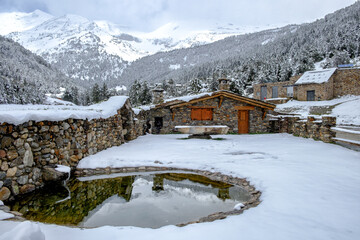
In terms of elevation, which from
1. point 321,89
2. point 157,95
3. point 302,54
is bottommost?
point 157,95

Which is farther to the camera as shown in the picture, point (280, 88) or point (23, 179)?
point (280, 88)

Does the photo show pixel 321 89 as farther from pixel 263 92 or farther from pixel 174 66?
pixel 174 66

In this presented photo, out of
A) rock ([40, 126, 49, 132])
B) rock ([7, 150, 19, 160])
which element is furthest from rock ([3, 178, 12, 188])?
rock ([40, 126, 49, 132])

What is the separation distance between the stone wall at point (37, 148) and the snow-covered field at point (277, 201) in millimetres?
617

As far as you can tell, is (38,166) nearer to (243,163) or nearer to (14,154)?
(14,154)

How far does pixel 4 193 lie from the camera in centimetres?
458

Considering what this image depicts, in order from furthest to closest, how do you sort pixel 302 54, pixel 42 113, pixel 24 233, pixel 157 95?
pixel 302 54, pixel 157 95, pixel 42 113, pixel 24 233

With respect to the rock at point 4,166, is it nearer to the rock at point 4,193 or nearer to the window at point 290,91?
the rock at point 4,193

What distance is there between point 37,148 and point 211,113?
13843mm

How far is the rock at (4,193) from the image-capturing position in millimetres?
4508

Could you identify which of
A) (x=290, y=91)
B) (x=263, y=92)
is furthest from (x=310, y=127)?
(x=263, y=92)

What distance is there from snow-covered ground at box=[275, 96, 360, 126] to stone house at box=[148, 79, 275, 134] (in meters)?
4.82

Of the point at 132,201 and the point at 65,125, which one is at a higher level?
the point at 65,125

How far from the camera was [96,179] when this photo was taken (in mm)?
6461
